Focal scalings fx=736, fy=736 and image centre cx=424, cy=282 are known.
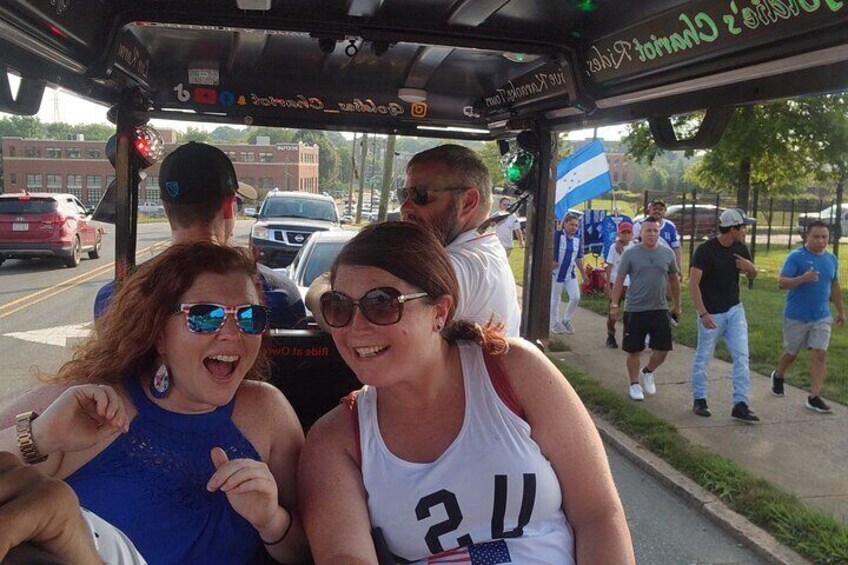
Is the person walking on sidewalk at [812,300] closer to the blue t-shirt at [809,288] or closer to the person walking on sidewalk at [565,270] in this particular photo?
the blue t-shirt at [809,288]

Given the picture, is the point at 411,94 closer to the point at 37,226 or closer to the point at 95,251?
the point at 37,226

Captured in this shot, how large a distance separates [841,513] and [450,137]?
11.8 ft

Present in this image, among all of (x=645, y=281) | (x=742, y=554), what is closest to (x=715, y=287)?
(x=645, y=281)

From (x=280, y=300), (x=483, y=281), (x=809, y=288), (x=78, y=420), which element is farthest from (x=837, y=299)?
(x=78, y=420)

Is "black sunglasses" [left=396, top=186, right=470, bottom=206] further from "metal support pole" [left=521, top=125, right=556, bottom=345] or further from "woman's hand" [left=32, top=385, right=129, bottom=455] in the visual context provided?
"woman's hand" [left=32, top=385, right=129, bottom=455]

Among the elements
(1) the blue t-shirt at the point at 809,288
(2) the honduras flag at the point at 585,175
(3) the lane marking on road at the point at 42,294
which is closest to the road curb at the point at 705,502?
(1) the blue t-shirt at the point at 809,288

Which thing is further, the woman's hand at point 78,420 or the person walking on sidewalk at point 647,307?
the person walking on sidewalk at point 647,307

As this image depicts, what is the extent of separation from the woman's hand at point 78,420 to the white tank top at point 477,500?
70 centimetres

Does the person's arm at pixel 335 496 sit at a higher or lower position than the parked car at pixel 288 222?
lower

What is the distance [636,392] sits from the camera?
7605mm

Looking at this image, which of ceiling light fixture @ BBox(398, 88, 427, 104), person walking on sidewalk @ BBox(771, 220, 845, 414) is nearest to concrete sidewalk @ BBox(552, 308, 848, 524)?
person walking on sidewalk @ BBox(771, 220, 845, 414)

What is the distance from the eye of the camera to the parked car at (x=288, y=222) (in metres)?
13.8

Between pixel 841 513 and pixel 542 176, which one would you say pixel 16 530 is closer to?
pixel 542 176

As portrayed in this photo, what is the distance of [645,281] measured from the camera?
7777 mm
